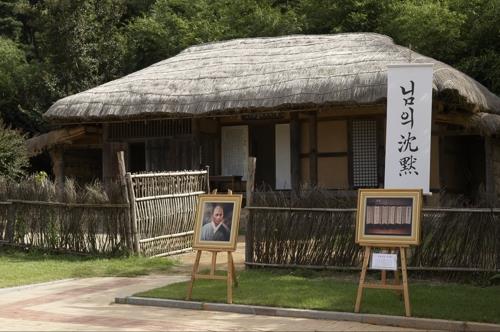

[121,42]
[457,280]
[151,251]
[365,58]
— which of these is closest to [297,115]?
[365,58]

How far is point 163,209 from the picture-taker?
13.8 metres

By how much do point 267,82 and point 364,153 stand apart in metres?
2.94

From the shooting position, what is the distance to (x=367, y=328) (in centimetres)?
771

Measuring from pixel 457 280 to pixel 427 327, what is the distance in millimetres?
2492

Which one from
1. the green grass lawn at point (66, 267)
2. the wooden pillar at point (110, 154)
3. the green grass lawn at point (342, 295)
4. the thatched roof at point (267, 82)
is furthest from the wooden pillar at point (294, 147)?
the green grass lawn at point (342, 295)

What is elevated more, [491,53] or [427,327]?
[491,53]

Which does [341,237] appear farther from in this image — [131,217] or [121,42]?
[121,42]

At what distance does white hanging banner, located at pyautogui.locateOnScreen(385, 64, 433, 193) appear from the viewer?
9.96m

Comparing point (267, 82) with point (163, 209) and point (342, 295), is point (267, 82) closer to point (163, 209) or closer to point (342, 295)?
point (163, 209)

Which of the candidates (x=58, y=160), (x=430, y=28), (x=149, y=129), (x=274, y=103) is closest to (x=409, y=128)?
(x=274, y=103)

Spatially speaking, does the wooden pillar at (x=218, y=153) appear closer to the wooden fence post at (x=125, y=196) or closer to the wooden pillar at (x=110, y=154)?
the wooden pillar at (x=110, y=154)

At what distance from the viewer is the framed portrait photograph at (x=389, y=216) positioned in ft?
26.8

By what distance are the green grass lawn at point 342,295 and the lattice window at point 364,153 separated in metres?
7.08

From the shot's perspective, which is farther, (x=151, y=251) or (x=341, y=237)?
(x=151, y=251)
